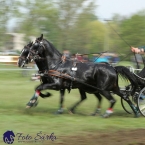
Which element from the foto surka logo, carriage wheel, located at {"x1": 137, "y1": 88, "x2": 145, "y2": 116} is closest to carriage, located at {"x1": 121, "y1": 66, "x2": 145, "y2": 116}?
carriage wheel, located at {"x1": 137, "y1": 88, "x2": 145, "y2": 116}

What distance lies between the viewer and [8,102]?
10977mm

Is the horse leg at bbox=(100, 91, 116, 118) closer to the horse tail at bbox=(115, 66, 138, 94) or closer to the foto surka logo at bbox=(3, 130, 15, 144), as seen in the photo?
the horse tail at bbox=(115, 66, 138, 94)

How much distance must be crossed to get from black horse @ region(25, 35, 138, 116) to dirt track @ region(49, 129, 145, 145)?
2.27 m

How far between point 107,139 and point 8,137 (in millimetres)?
1794

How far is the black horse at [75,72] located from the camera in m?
9.20

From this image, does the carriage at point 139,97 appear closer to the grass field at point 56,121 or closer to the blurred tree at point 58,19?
the grass field at point 56,121

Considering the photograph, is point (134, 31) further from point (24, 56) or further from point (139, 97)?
point (24, 56)

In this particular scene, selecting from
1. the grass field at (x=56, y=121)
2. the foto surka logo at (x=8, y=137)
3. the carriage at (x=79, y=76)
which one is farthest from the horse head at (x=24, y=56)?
the foto surka logo at (x=8, y=137)

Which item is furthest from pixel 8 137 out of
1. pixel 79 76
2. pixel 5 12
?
pixel 5 12

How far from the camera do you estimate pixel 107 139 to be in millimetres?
6445

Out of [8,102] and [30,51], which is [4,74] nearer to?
[8,102]

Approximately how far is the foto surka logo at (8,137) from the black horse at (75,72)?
2755 mm

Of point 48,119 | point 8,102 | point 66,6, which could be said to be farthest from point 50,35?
point 48,119

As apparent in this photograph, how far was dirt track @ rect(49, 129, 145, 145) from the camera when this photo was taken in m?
6.12
